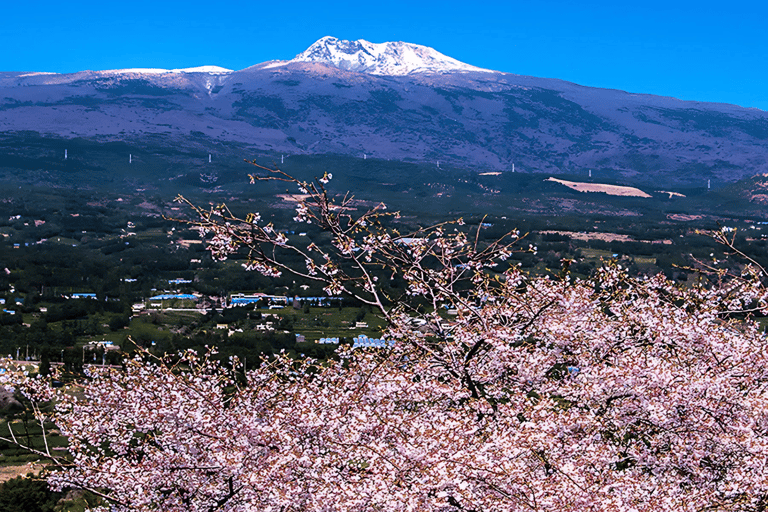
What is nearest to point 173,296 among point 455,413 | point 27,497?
point 27,497

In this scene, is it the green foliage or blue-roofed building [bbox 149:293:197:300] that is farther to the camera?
blue-roofed building [bbox 149:293:197:300]

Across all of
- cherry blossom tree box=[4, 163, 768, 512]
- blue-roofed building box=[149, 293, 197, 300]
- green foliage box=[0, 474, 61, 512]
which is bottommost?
blue-roofed building box=[149, 293, 197, 300]

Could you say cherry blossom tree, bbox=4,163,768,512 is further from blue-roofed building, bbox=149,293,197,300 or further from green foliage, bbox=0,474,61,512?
blue-roofed building, bbox=149,293,197,300

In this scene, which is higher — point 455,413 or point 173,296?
point 455,413

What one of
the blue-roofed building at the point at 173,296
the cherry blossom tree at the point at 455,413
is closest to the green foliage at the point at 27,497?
the cherry blossom tree at the point at 455,413

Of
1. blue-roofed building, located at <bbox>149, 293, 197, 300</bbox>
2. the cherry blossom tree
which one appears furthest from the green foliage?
blue-roofed building, located at <bbox>149, 293, 197, 300</bbox>

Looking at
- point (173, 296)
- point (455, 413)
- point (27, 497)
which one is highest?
point (455, 413)

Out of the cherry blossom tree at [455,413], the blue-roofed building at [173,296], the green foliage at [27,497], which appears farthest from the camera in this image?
the blue-roofed building at [173,296]

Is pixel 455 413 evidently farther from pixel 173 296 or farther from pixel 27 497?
pixel 173 296

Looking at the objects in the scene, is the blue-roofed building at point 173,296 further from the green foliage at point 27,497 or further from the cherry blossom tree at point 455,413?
the cherry blossom tree at point 455,413
